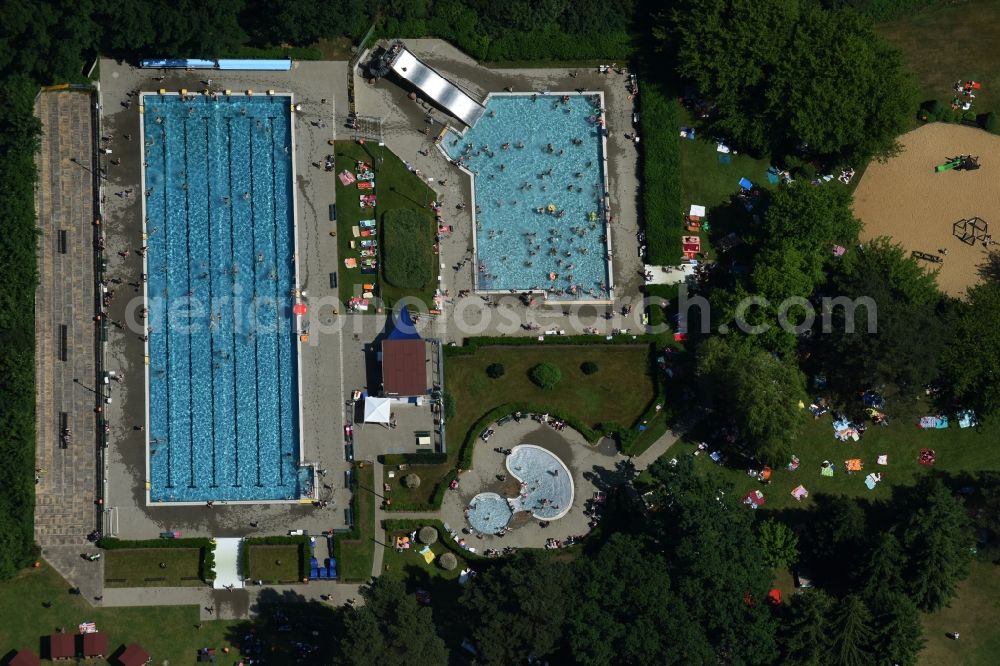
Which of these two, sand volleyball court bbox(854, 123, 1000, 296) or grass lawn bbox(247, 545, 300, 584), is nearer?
grass lawn bbox(247, 545, 300, 584)

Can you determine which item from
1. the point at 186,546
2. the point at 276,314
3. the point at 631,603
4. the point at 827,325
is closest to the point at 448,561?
the point at 631,603

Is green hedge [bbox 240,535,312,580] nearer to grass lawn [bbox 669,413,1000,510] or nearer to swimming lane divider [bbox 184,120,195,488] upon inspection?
swimming lane divider [bbox 184,120,195,488]

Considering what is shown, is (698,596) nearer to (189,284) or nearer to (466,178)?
(466,178)

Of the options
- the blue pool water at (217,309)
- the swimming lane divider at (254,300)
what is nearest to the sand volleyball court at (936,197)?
the blue pool water at (217,309)

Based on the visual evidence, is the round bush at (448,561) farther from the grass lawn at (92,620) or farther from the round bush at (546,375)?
the grass lawn at (92,620)

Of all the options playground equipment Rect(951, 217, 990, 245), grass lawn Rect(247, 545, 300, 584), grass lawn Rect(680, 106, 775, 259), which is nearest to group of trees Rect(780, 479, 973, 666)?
playground equipment Rect(951, 217, 990, 245)

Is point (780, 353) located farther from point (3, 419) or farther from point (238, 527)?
point (3, 419)
